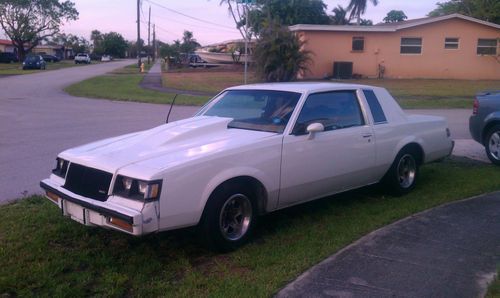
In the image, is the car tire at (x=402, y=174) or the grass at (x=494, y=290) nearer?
the grass at (x=494, y=290)

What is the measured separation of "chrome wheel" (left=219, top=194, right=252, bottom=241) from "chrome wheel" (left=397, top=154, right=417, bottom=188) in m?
2.60

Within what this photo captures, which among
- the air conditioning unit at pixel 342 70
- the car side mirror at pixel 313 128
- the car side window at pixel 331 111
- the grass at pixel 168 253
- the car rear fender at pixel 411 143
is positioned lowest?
the grass at pixel 168 253

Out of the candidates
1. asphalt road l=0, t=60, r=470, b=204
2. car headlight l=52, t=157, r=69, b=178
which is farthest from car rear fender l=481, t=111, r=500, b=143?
car headlight l=52, t=157, r=69, b=178

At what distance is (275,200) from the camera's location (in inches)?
203

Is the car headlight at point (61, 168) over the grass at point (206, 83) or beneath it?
beneath

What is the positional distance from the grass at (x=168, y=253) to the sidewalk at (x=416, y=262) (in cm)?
18

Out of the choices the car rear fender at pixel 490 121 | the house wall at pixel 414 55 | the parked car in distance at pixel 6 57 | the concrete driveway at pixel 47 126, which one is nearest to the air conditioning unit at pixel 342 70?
the house wall at pixel 414 55

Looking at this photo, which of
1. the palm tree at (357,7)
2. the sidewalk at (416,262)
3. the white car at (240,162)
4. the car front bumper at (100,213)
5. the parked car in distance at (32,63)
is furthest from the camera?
the palm tree at (357,7)

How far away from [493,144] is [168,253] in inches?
240

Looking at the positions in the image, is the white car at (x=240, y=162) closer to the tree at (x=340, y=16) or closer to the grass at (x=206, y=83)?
the grass at (x=206, y=83)

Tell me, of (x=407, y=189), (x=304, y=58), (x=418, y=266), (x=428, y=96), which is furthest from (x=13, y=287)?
(x=304, y=58)

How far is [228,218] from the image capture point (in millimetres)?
4820

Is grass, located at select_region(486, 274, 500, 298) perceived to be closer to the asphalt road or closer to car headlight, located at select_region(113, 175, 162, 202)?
car headlight, located at select_region(113, 175, 162, 202)

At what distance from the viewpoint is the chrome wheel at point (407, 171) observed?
673 cm
